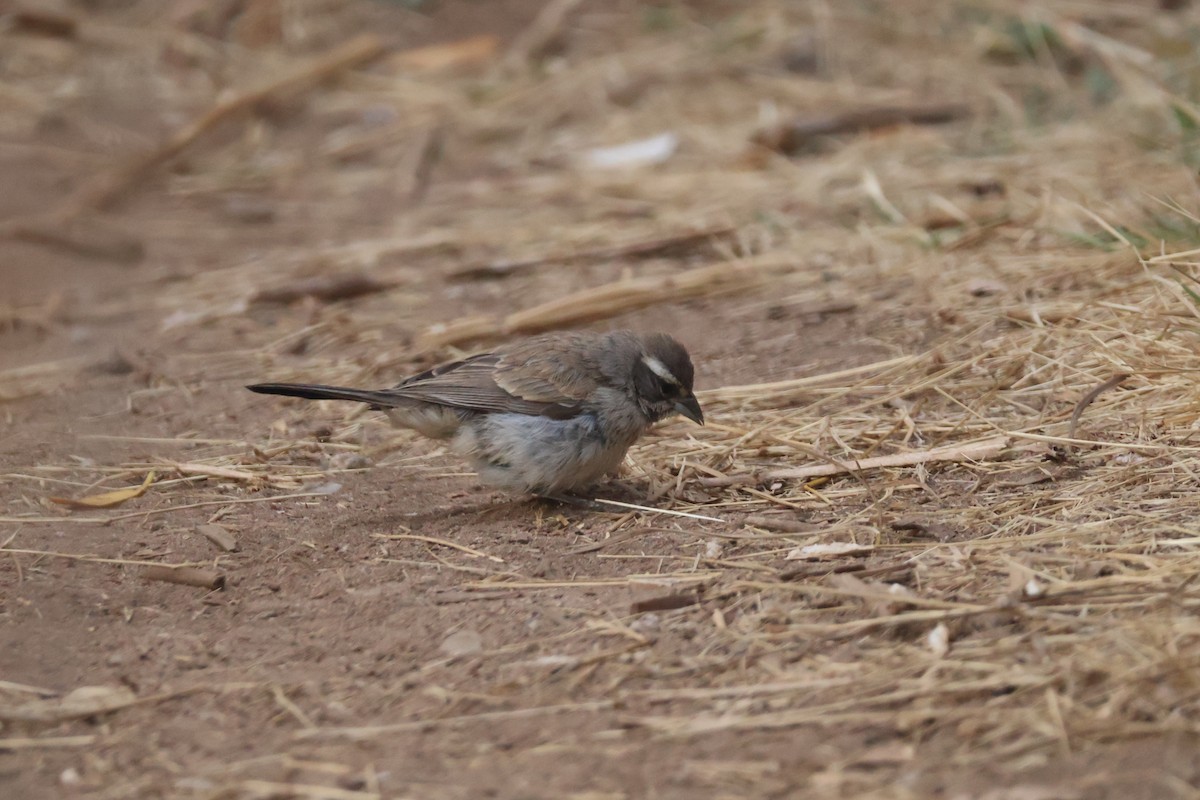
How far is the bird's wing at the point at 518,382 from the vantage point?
17.5ft

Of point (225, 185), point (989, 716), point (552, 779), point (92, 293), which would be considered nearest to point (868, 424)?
point (989, 716)

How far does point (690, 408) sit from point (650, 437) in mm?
752

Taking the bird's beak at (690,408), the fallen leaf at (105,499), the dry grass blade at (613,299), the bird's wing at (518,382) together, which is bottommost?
the dry grass blade at (613,299)

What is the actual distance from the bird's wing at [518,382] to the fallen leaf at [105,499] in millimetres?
1126

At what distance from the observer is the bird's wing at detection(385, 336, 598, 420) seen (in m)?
5.34

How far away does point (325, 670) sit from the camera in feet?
13.3

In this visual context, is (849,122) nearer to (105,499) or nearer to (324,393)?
(324,393)

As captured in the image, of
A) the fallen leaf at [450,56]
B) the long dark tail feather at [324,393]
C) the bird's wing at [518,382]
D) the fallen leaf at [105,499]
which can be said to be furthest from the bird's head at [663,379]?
the fallen leaf at [450,56]

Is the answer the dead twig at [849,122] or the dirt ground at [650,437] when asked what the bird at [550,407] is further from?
the dead twig at [849,122]

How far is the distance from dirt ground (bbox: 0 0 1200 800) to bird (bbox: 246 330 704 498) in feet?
0.69

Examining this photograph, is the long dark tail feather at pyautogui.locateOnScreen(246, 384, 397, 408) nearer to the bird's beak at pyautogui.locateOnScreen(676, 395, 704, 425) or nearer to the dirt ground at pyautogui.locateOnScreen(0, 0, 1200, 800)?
the dirt ground at pyautogui.locateOnScreen(0, 0, 1200, 800)

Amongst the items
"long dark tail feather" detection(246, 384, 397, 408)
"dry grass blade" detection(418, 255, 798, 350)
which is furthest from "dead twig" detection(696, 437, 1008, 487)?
"dry grass blade" detection(418, 255, 798, 350)

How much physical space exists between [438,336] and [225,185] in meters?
4.34

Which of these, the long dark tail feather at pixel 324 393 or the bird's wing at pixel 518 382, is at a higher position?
the long dark tail feather at pixel 324 393
